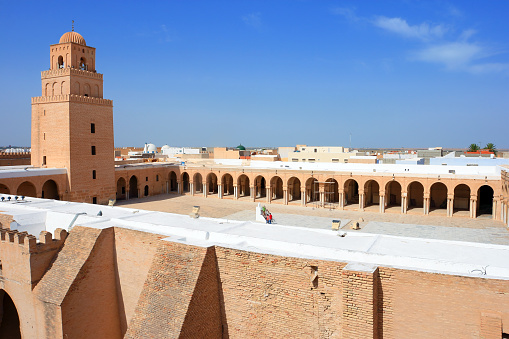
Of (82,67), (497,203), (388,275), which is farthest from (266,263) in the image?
(82,67)

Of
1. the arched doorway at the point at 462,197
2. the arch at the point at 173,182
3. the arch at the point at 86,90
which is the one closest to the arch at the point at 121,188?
the arch at the point at 173,182

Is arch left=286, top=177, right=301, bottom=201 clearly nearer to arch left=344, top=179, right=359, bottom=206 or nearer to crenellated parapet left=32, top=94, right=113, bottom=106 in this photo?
arch left=344, top=179, right=359, bottom=206

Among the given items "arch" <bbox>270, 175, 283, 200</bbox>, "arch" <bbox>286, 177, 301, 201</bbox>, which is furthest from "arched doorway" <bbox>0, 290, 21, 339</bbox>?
"arch" <bbox>270, 175, 283, 200</bbox>

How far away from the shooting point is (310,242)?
8414 mm

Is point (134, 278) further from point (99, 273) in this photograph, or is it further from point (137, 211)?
point (137, 211)

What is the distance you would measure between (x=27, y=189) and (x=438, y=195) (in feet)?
91.3

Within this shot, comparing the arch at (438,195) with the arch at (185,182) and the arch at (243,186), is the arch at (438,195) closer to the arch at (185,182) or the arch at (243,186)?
the arch at (243,186)

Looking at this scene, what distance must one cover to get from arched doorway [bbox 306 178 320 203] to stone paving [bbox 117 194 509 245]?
2.09m

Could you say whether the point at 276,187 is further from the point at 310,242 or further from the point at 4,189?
the point at 310,242

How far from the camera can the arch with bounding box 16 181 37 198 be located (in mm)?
22969

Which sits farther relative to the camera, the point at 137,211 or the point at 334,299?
the point at 137,211

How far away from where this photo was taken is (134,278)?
8.92 metres

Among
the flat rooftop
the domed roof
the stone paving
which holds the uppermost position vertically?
the domed roof

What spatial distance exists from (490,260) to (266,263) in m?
4.14
